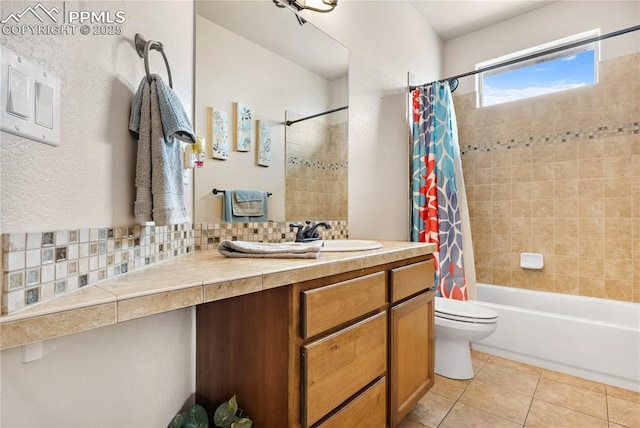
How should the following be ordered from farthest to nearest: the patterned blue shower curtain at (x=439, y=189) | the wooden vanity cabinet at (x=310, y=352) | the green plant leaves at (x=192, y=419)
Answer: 1. the patterned blue shower curtain at (x=439, y=189)
2. the green plant leaves at (x=192, y=419)
3. the wooden vanity cabinet at (x=310, y=352)

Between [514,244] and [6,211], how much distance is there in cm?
329

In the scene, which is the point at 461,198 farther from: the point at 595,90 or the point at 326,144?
the point at 595,90

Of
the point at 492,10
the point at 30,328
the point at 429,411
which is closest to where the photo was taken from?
the point at 30,328

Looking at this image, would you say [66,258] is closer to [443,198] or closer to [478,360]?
[443,198]

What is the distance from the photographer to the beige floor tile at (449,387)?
1.85 meters

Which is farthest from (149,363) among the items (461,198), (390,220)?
(461,198)

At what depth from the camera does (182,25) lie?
1170 millimetres

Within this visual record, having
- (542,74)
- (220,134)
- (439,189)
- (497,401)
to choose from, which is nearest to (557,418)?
(497,401)

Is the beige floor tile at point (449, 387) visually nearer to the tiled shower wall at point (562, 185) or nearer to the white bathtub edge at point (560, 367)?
the white bathtub edge at point (560, 367)

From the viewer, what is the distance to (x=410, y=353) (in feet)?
4.76

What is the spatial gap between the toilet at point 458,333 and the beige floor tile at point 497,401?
0.43 feet

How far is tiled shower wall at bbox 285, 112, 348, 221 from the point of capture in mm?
1707

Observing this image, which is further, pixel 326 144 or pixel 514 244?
pixel 514 244

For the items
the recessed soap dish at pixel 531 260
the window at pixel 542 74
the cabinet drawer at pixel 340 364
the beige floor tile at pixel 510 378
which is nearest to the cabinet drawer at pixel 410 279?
the cabinet drawer at pixel 340 364
